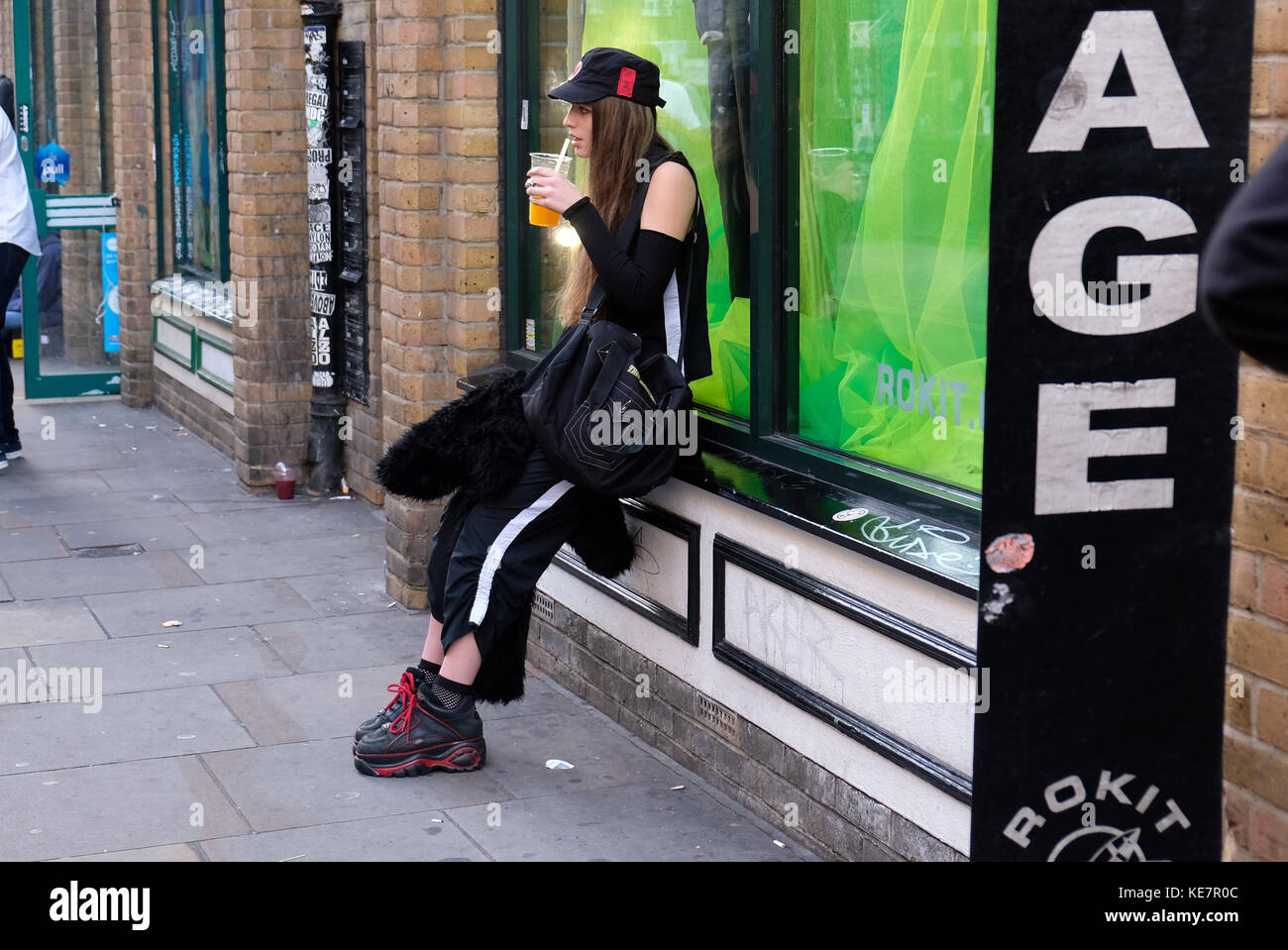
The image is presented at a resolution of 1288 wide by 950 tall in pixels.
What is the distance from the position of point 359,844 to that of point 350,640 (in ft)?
6.38

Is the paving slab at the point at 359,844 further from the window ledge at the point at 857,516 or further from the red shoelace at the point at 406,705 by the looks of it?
the window ledge at the point at 857,516

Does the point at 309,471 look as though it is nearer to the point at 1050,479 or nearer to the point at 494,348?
the point at 494,348

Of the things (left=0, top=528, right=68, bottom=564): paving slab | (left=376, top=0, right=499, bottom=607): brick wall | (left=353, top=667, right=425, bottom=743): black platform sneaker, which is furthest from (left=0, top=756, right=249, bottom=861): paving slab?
(left=0, top=528, right=68, bottom=564): paving slab

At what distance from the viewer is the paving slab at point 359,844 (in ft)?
14.1

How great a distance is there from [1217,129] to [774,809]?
2.49 meters

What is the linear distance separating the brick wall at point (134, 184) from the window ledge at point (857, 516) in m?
7.63

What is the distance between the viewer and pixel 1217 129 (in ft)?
8.29

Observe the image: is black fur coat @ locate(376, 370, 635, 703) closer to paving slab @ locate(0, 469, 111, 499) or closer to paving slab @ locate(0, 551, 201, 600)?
paving slab @ locate(0, 551, 201, 600)

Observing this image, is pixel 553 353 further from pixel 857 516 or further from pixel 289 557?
pixel 289 557

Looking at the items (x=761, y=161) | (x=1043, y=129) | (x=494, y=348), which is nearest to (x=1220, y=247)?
(x=1043, y=129)

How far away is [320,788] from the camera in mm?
4789

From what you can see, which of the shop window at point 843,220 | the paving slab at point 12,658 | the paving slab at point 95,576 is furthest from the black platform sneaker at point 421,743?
the paving slab at point 95,576

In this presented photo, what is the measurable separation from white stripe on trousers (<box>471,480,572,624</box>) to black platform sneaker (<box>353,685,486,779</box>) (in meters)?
0.39

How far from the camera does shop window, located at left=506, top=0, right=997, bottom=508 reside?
4.01 metres
